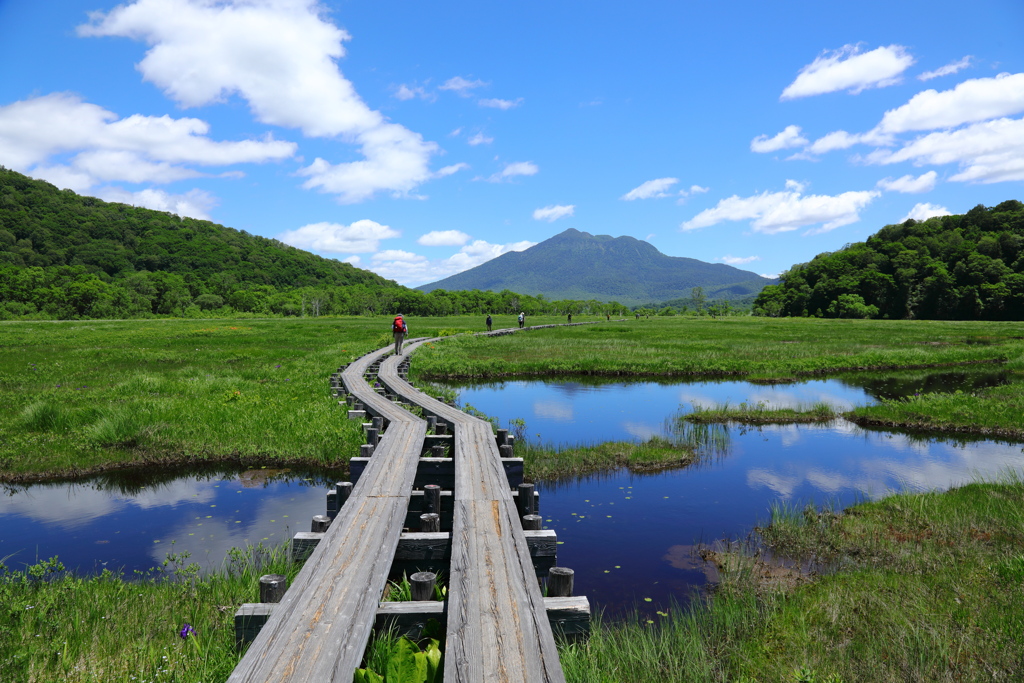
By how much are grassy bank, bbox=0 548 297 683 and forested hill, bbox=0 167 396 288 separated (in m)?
144

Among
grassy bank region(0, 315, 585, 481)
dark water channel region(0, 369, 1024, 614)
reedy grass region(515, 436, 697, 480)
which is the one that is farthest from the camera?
reedy grass region(515, 436, 697, 480)

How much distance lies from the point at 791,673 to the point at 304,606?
4.57 metres

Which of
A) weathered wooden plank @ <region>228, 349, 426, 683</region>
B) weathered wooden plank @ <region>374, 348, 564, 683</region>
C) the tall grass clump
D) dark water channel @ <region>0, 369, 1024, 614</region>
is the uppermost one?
the tall grass clump

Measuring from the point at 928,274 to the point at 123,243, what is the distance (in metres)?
191

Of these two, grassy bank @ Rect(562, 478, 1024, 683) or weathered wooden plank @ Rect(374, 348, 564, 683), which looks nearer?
weathered wooden plank @ Rect(374, 348, 564, 683)

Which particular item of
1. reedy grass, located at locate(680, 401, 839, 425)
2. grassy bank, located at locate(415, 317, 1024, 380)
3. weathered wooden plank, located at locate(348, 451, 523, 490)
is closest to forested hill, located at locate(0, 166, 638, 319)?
grassy bank, located at locate(415, 317, 1024, 380)

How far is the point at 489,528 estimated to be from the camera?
19.7 ft

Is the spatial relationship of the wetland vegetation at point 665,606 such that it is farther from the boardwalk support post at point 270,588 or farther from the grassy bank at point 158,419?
the boardwalk support post at point 270,588

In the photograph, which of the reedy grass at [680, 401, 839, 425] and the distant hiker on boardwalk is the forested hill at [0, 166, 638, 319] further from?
the reedy grass at [680, 401, 839, 425]

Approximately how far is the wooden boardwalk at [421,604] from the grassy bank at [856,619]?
2.49 feet

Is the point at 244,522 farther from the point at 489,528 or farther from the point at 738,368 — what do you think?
the point at 738,368

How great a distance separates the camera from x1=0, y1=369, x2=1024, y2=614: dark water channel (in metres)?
7.75

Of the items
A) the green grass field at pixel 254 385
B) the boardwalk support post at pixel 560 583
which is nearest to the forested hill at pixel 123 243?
the green grass field at pixel 254 385

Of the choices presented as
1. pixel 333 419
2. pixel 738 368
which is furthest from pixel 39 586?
pixel 738 368
